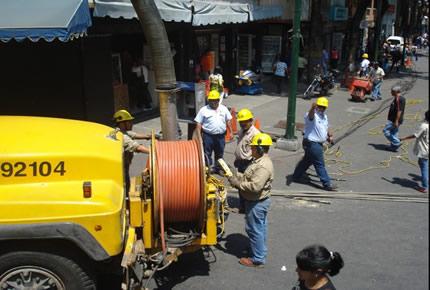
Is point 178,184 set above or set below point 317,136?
above

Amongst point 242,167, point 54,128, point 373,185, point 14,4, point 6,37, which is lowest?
point 373,185

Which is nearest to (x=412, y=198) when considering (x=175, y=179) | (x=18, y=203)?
(x=175, y=179)

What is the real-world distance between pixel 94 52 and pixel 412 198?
7.86 m

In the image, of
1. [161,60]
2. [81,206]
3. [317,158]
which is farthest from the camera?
[317,158]

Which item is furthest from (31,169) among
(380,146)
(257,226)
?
(380,146)

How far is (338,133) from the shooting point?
1418 cm

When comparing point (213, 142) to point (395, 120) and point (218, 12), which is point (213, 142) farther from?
point (218, 12)

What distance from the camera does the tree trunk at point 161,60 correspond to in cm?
812

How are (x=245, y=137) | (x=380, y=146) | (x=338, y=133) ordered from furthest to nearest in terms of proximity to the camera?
1. (x=338, y=133)
2. (x=380, y=146)
3. (x=245, y=137)

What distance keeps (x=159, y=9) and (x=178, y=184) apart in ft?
25.6

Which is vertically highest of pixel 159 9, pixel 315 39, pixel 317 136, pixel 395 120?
pixel 159 9

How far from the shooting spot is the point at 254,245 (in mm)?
6160

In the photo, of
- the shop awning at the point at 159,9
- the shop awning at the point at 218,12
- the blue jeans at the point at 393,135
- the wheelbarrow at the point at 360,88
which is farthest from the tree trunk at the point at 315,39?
the blue jeans at the point at 393,135

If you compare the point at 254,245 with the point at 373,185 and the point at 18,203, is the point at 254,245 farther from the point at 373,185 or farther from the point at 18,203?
the point at 373,185
